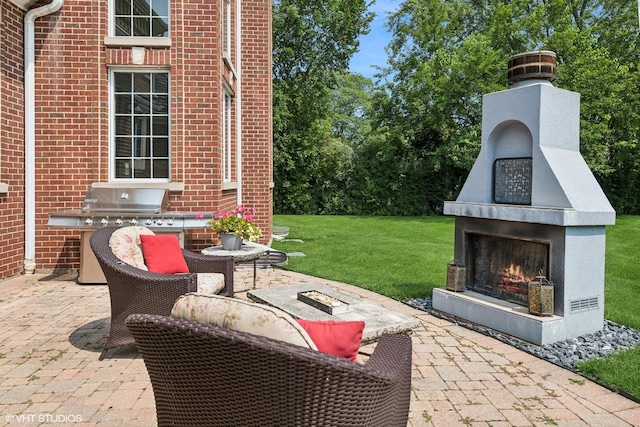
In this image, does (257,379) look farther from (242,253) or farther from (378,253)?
(378,253)

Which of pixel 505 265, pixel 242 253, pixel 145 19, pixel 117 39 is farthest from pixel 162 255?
pixel 145 19

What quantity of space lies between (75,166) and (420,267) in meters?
5.88

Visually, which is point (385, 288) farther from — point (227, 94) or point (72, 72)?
point (72, 72)

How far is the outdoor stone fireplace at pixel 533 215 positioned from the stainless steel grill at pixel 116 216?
393 centimetres

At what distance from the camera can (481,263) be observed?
5.12 m

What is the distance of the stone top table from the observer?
3.09 metres

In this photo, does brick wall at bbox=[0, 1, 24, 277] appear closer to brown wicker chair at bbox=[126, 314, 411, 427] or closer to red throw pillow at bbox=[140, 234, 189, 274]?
red throw pillow at bbox=[140, 234, 189, 274]

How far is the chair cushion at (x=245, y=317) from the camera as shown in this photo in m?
1.75

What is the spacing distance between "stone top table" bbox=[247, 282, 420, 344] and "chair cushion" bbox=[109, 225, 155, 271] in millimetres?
1127

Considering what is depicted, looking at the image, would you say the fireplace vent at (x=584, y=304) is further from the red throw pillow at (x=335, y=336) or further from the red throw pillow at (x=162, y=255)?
the red throw pillow at (x=162, y=255)

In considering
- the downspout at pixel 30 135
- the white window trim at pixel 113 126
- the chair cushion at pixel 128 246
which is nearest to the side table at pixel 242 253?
the chair cushion at pixel 128 246

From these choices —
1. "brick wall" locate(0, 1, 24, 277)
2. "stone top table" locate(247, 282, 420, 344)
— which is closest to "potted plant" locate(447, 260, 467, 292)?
"stone top table" locate(247, 282, 420, 344)

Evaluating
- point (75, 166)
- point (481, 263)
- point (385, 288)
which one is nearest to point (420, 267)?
point (385, 288)

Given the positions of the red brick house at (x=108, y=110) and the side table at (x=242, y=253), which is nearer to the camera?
the side table at (x=242, y=253)
